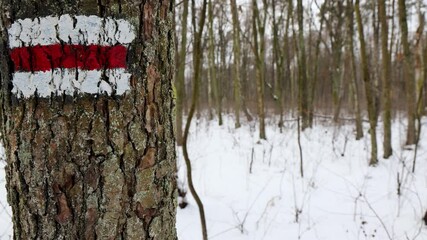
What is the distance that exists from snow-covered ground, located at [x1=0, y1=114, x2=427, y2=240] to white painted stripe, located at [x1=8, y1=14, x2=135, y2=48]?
6.82ft

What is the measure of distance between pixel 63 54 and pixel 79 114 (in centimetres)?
12

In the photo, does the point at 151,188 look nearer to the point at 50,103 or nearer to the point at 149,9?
the point at 50,103

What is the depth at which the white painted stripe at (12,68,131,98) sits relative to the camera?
0.66 meters

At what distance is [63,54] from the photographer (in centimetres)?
65

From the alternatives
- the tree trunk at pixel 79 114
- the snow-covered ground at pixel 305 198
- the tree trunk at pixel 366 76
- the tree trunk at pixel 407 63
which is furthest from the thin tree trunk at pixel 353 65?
the tree trunk at pixel 79 114

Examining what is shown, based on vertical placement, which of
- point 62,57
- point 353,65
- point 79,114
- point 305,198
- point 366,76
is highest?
point 353,65

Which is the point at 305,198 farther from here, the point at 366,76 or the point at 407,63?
the point at 407,63

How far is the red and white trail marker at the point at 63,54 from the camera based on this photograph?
648 millimetres

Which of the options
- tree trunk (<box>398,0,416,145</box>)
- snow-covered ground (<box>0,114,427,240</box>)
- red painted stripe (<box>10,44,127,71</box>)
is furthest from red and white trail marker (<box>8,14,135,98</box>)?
tree trunk (<box>398,0,416,145</box>)

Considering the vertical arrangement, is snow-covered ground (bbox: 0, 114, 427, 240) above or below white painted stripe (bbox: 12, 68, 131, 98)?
below

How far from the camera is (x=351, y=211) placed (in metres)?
3.12

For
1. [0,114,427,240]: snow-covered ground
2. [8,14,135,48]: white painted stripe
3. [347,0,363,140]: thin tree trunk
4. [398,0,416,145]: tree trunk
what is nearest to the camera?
[8,14,135,48]: white painted stripe

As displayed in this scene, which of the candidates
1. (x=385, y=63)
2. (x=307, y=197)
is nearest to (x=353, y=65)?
(x=385, y=63)

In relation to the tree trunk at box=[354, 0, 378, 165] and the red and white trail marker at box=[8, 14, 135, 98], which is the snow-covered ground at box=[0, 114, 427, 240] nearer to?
the tree trunk at box=[354, 0, 378, 165]
